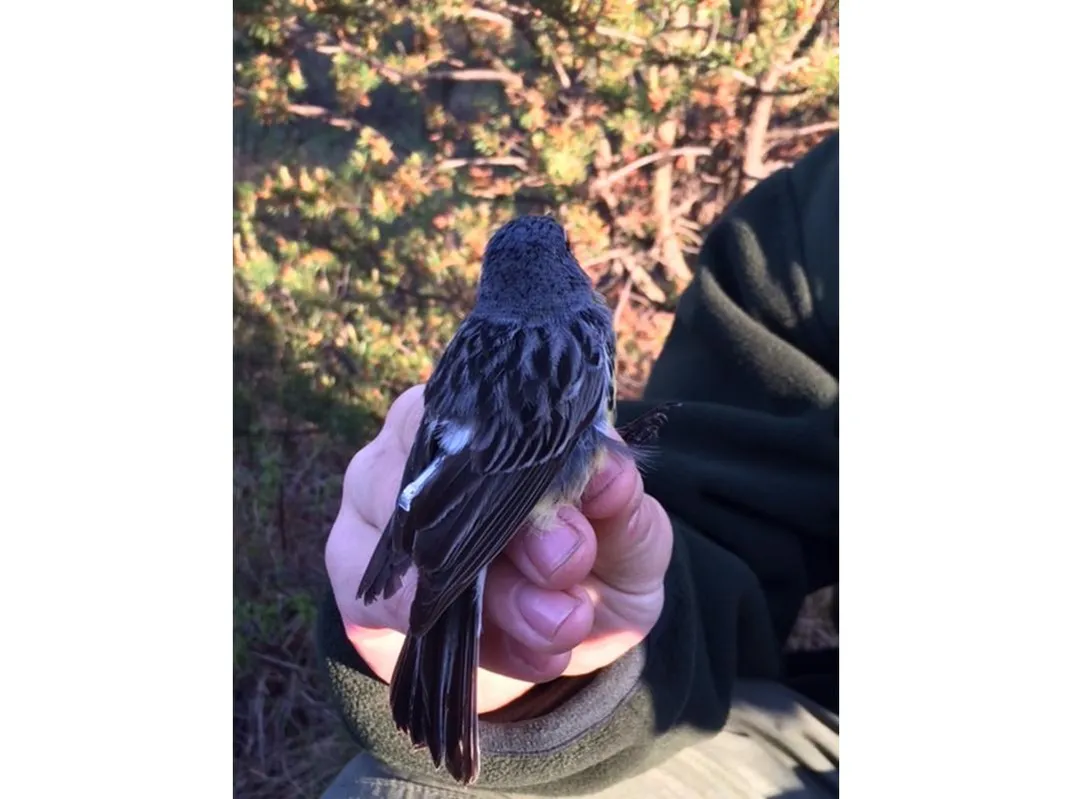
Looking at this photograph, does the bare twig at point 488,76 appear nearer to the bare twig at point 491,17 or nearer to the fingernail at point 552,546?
the bare twig at point 491,17

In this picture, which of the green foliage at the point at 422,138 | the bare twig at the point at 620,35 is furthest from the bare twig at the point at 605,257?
the bare twig at the point at 620,35

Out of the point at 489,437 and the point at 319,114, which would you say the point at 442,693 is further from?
the point at 319,114

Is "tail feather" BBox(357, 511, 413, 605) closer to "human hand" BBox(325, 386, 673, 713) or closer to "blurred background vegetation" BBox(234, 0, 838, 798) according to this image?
"human hand" BBox(325, 386, 673, 713)

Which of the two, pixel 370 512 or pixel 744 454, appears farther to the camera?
pixel 744 454

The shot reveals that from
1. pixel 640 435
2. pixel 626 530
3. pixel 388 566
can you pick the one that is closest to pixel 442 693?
pixel 388 566

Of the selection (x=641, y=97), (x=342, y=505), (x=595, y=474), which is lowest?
(x=342, y=505)
